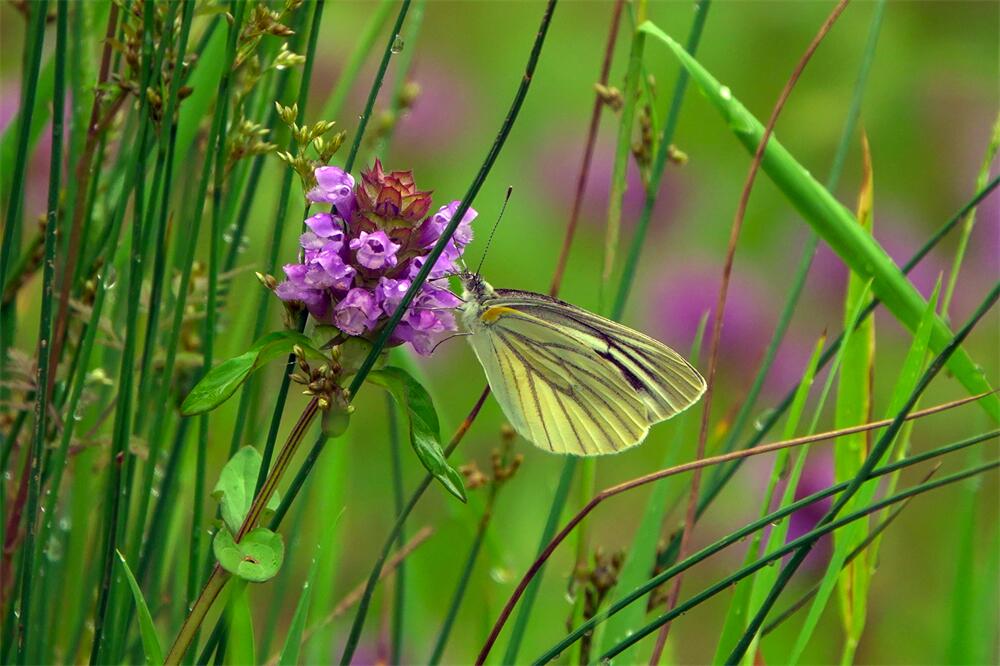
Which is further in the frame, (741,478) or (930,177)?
(930,177)

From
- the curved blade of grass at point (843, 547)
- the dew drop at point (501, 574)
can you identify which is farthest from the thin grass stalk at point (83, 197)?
the curved blade of grass at point (843, 547)

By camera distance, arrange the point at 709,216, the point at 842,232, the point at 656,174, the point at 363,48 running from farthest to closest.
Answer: the point at 709,216 → the point at 363,48 → the point at 656,174 → the point at 842,232

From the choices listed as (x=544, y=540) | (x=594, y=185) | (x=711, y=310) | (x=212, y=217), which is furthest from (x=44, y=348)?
(x=594, y=185)

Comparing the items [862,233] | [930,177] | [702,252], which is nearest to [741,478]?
[702,252]

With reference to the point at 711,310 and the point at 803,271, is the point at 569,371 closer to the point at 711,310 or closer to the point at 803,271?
the point at 803,271

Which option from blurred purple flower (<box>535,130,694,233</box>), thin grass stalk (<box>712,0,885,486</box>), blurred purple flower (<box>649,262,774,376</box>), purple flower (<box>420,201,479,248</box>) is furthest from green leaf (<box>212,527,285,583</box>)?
blurred purple flower (<box>535,130,694,233</box>)

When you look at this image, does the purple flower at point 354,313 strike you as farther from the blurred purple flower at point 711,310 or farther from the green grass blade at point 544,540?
the blurred purple flower at point 711,310

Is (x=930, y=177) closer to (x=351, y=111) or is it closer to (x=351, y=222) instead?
(x=351, y=111)
